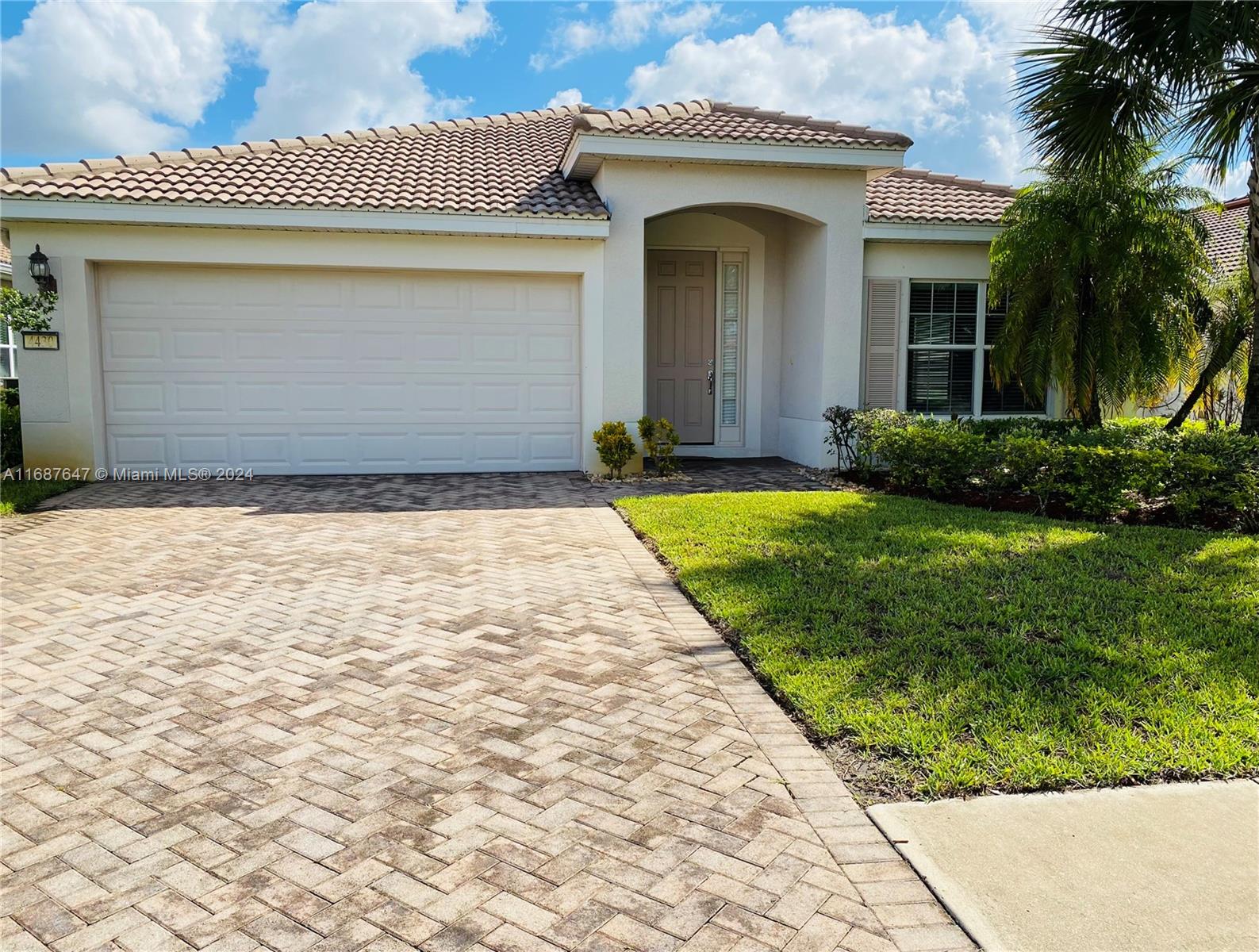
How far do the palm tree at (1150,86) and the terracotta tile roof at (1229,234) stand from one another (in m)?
6.81

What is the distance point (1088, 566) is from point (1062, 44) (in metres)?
5.80

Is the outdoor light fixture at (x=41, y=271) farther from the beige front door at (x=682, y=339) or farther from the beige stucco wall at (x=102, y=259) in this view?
the beige front door at (x=682, y=339)

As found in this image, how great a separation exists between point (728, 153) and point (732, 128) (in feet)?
1.66

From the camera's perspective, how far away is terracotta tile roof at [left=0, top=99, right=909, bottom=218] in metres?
10.7

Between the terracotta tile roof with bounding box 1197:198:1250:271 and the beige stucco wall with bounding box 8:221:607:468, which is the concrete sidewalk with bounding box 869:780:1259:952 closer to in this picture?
the beige stucco wall with bounding box 8:221:607:468

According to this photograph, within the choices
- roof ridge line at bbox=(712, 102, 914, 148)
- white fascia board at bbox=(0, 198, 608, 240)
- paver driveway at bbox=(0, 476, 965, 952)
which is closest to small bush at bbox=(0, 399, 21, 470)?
white fascia board at bbox=(0, 198, 608, 240)

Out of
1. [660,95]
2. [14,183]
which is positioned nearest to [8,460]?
[14,183]

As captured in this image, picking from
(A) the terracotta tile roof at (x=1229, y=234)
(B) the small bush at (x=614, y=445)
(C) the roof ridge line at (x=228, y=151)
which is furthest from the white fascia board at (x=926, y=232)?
(C) the roof ridge line at (x=228, y=151)

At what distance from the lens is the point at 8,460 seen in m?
11.0

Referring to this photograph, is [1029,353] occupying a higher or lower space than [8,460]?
higher

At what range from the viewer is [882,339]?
12.6 meters

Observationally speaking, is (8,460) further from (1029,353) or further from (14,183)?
(1029,353)

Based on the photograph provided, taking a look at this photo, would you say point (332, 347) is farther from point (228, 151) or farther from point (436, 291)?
point (228, 151)

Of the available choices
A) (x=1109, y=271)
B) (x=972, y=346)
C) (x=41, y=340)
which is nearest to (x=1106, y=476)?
(x=1109, y=271)
